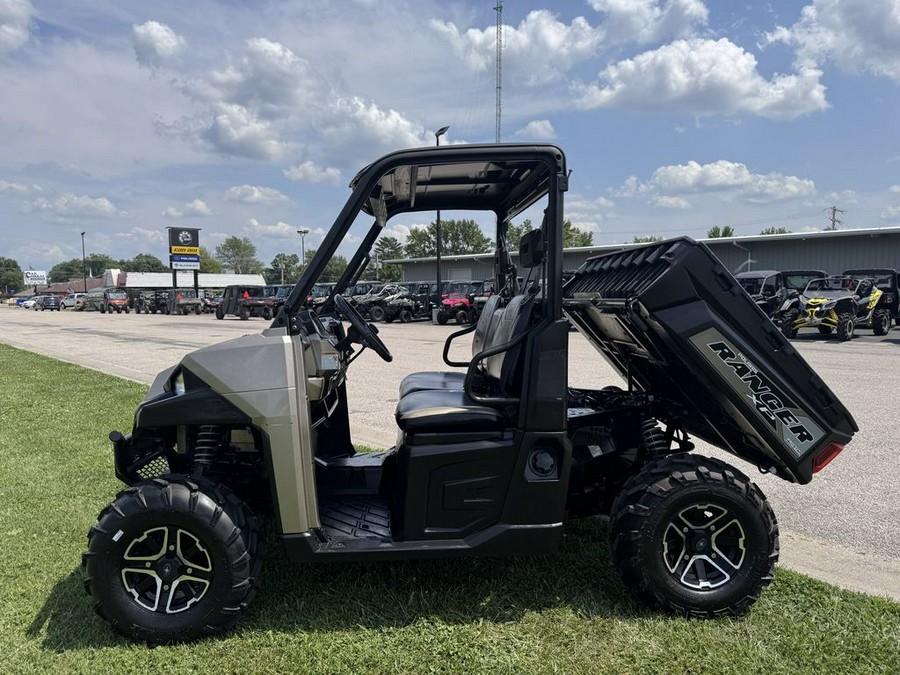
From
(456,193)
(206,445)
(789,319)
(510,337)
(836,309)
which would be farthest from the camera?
(789,319)

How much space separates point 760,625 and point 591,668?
84 centimetres

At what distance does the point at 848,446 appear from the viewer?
5746mm

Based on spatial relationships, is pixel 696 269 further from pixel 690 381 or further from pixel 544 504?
pixel 544 504

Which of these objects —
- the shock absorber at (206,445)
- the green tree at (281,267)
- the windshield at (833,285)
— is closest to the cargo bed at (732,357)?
the shock absorber at (206,445)

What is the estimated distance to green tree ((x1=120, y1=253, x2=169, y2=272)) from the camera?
472 feet

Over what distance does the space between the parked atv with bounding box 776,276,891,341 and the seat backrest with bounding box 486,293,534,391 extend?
15860 millimetres

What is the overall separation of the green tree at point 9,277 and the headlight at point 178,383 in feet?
509

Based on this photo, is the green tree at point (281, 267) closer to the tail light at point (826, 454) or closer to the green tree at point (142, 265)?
the green tree at point (142, 265)

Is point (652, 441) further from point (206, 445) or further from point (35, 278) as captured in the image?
point (35, 278)

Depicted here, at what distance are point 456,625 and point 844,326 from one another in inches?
670

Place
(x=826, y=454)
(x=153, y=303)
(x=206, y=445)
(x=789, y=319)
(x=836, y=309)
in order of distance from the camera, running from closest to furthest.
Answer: (x=826, y=454) → (x=206, y=445) → (x=836, y=309) → (x=789, y=319) → (x=153, y=303)

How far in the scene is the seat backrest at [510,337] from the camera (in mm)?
2855

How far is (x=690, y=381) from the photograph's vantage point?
290 centimetres

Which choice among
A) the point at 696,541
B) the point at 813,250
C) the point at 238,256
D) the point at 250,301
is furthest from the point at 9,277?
the point at 696,541
